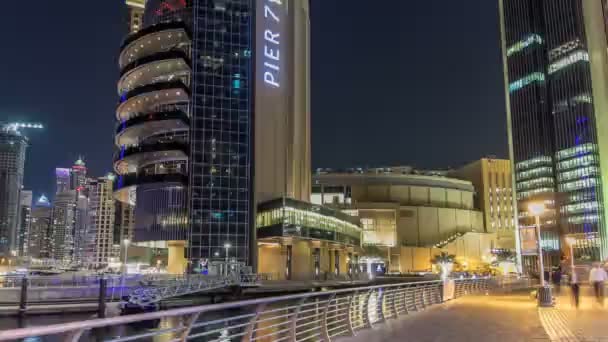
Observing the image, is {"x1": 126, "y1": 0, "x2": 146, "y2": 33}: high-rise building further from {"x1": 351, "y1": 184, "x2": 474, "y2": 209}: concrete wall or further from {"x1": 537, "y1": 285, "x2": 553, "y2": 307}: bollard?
{"x1": 537, "y1": 285, "x2": 553, "y2": 307}: bollard

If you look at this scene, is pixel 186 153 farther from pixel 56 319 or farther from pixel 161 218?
pixel 56 319

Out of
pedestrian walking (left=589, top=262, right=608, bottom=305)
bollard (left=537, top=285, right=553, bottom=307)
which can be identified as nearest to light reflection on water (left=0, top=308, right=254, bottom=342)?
bollard (left=537, top=285, right=553, bottom=307)

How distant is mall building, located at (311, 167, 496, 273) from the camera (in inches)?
6068

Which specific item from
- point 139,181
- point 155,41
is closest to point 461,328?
point 139,181

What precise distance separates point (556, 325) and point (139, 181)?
72.8 metres

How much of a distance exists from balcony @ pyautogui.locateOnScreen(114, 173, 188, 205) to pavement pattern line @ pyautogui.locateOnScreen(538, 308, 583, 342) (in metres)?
61.2

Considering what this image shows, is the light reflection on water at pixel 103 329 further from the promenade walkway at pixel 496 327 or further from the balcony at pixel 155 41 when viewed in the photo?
the balcony at pixel 155 41

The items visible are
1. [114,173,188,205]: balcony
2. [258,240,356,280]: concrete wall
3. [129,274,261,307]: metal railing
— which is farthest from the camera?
[258,240,356,280]: concrete wall

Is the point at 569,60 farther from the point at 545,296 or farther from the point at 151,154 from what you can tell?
the point at 545,296

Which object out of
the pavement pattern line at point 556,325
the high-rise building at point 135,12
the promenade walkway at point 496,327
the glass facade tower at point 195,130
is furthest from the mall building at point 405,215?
the promenade walkway at point 496,327

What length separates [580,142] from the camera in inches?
4875

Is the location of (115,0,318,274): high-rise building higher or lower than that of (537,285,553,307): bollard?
higher

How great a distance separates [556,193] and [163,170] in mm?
Answer: 89704

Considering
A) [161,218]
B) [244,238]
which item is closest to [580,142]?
[244,238]
